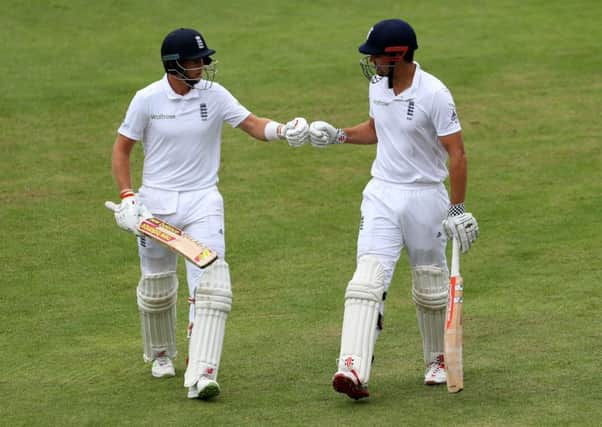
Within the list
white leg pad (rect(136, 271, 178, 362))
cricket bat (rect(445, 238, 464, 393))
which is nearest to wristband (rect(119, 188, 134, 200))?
white leg pad (rect(136, 271, 178, 362))

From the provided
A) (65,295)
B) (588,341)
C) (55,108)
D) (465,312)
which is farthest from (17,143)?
(588,341)

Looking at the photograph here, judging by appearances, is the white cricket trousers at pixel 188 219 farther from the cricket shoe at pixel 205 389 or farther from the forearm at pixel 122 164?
the cricket shoe at pixel 205 389

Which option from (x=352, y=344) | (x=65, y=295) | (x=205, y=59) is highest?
(x=205, y=59)

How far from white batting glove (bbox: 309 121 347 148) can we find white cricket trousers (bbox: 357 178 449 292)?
632 mm

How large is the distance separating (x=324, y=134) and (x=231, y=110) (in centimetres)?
69

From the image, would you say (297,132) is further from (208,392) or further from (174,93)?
(208,392)

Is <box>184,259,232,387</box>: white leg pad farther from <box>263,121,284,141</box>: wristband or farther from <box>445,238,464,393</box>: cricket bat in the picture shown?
<box>445,238,464,393</box>: cricket bat

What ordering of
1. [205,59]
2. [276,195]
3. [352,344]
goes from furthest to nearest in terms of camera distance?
[276,195] < [205,59] < [352,344]

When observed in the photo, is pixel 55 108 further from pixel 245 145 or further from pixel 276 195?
pixel 276 195

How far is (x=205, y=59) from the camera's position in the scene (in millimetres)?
9367

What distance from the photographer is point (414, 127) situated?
8.85 meters

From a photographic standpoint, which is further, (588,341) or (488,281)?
(488,281)

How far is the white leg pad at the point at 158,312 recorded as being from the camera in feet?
31.2

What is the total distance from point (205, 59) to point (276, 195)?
5631 millimetres
